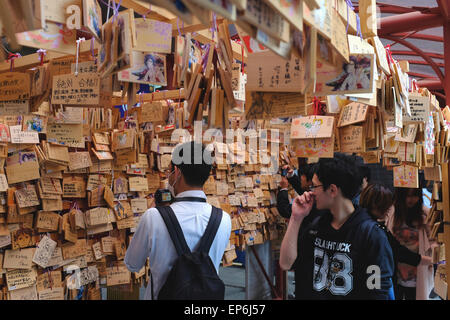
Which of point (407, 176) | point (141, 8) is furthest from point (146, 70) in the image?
point (407, 176)

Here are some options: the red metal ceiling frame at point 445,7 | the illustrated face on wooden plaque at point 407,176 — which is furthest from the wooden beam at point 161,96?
the red metal ceiling frame at point 445,7

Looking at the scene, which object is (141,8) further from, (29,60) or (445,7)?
(445,7)

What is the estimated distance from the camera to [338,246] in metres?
A: 1.92

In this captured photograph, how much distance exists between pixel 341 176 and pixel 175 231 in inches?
35.5

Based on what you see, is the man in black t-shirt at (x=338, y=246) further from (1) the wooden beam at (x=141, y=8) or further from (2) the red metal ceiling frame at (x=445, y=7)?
(2) the red metal ceiling frame at (x=445, y=7)

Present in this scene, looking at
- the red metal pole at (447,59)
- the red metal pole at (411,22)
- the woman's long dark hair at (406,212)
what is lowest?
the woman's long dark hair at (406,212)

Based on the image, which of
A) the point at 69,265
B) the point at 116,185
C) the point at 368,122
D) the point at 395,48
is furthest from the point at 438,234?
the point at 395,48

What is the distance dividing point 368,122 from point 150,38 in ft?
4.60

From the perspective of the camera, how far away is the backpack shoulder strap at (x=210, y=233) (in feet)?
5.70

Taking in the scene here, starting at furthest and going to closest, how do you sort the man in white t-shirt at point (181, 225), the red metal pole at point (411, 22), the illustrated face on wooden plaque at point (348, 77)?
the red metal pole at point (411, 22) < the man in white t-shirt at point (181, 225) < the illustrated face on wooden plaque at point (348, 77)

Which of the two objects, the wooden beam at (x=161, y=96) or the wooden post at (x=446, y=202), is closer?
the wooden beam at (x=161, y=96)

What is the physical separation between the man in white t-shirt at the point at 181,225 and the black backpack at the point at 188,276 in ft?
0.13

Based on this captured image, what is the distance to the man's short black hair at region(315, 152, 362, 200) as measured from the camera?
2037 mm

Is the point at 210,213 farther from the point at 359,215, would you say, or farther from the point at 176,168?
the point at 359,215
